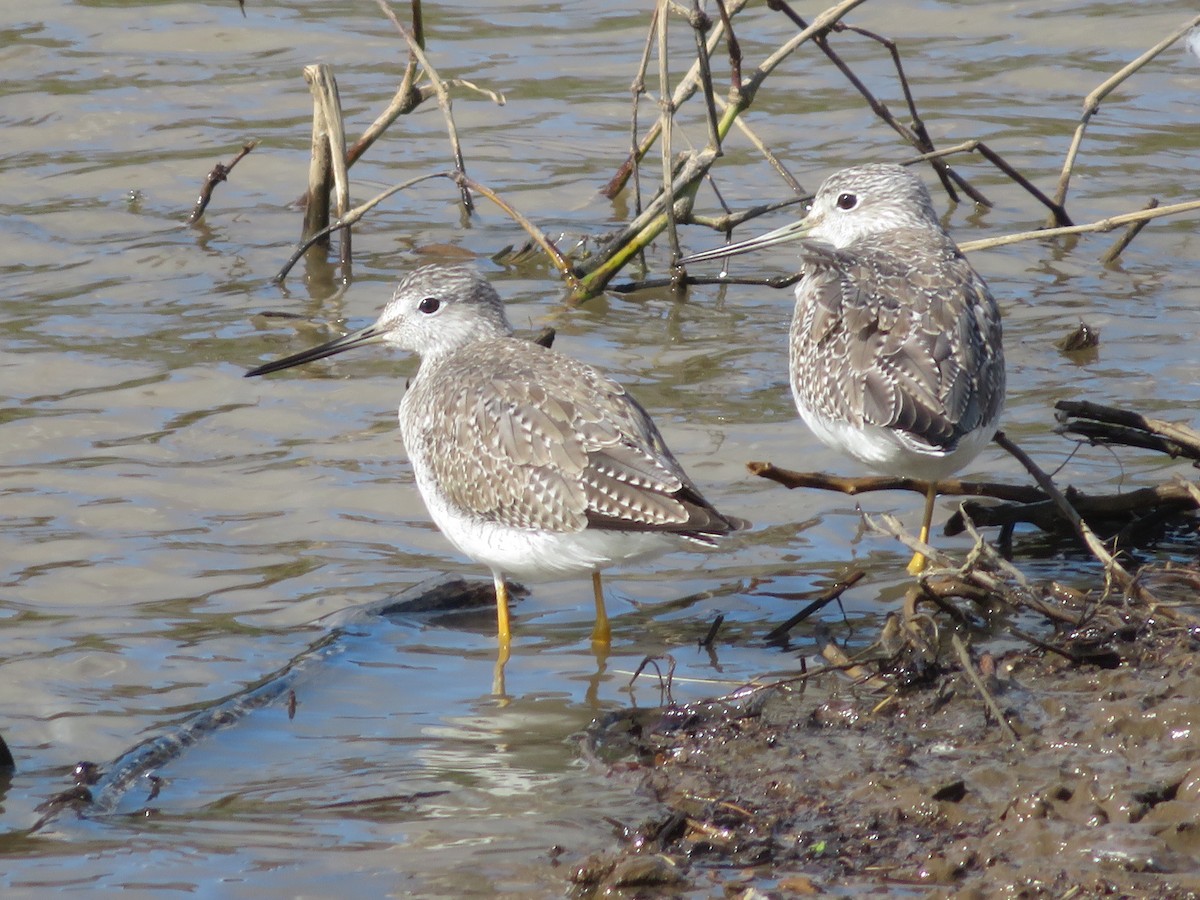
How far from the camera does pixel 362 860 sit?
16.1 feet

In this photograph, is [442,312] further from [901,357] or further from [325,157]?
[325,157]

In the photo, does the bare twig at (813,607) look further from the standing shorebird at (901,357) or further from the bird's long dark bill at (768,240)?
the bird's long dark bill at (768,240)

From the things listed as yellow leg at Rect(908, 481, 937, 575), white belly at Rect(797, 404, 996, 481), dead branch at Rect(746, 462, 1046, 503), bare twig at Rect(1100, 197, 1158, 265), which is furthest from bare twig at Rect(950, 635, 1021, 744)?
bare twig at Rect(1100, 197, 1158, 265)

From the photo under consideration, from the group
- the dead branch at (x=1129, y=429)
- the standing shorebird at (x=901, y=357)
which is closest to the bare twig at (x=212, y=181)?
the standing shorebird at (x=901, y=357)

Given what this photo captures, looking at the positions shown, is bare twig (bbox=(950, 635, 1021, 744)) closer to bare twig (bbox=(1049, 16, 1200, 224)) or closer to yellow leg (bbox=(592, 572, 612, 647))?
yellow leg (bbox=(592, 572, 612, 647))

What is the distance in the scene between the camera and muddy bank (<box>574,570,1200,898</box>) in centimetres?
440

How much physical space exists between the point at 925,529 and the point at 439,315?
8.21ft

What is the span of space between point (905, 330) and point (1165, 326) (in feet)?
11.6

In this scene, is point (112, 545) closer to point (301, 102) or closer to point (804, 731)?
point (804, 731)

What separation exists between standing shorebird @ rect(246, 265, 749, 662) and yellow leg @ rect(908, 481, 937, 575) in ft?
4.19

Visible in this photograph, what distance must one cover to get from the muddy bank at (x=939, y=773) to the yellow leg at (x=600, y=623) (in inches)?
34.0

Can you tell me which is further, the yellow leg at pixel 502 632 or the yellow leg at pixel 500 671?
the yellow leg at pixel 502 632

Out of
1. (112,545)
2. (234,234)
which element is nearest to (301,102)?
(234,234)

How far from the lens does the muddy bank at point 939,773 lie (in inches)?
173
